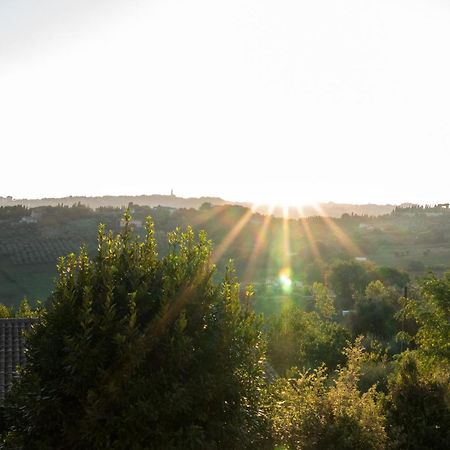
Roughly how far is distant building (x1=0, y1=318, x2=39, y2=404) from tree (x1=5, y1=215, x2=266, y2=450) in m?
7.90

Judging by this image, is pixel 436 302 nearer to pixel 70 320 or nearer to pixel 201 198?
pixel 70 320

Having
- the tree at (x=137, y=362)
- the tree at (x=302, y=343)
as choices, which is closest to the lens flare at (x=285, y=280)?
the tree at (x=302, y=343)

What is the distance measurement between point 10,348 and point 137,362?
11.6 m

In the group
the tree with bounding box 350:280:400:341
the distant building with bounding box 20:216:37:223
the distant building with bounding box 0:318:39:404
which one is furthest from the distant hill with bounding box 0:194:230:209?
the distant building with bounding box 0:318:39:404

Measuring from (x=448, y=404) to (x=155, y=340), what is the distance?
8737 millimetres

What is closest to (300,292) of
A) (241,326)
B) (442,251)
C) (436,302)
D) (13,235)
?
(442,251)

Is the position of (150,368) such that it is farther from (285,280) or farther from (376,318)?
(285,280)

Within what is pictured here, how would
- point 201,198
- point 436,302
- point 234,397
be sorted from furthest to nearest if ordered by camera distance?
point 201,198, point 436,302, point 234,397

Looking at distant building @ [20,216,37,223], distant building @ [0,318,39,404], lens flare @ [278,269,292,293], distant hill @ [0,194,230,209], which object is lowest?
lens flare @ [278,269,292,293]

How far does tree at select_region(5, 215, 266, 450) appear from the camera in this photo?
8.02m

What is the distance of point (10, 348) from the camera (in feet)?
58.9

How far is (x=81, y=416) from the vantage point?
8.23 m

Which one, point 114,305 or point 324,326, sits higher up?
point 114,305

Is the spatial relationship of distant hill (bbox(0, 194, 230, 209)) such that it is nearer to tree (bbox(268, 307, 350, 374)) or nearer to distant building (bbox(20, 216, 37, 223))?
distant building (bbox(20, 216, 37, 223))
